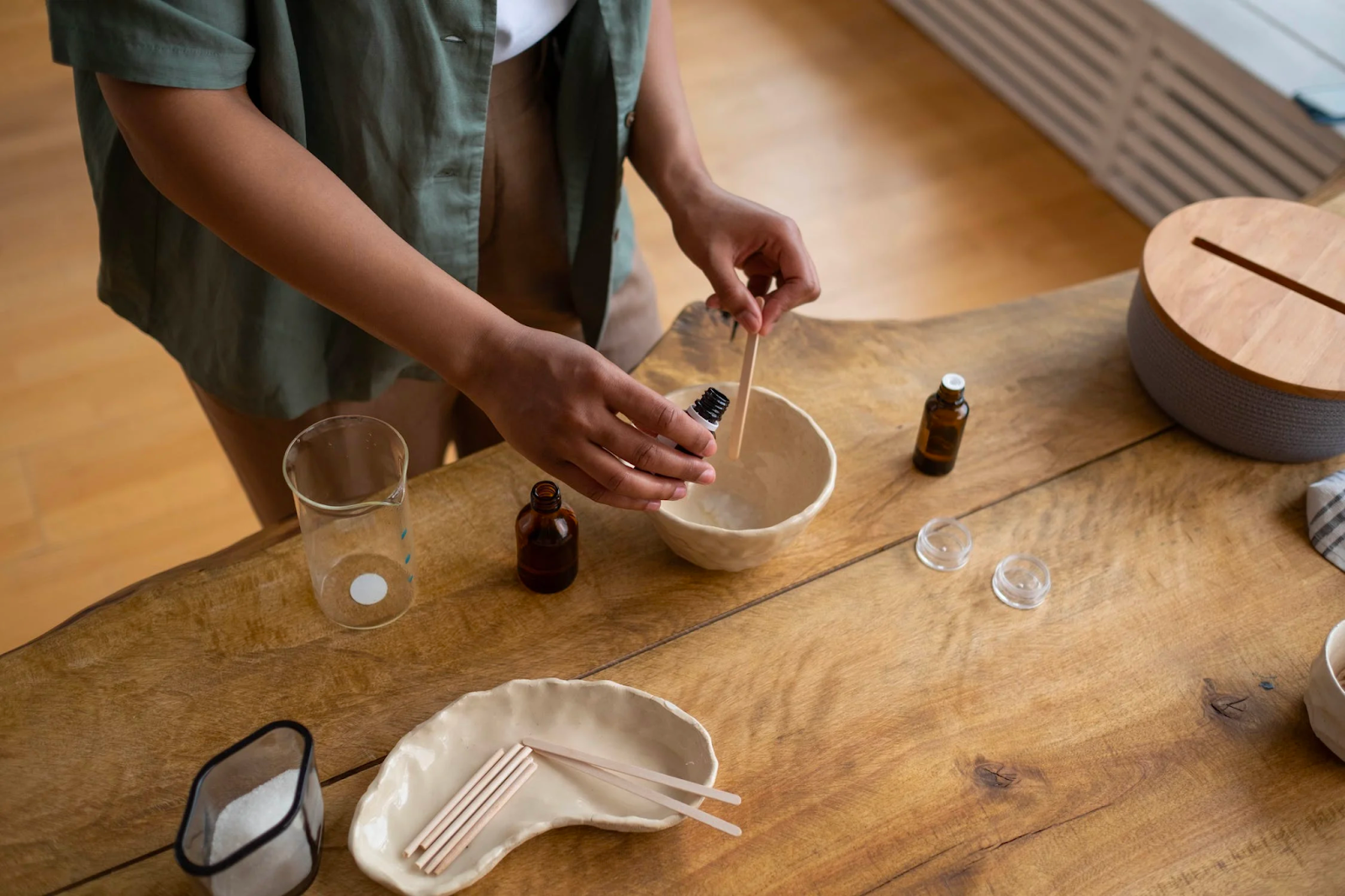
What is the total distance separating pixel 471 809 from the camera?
3.02 feet

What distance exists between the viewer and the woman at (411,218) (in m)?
0.97

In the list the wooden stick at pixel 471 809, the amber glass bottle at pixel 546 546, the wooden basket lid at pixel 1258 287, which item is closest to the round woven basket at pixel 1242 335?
the wooden basket lid at pixel 1258 287

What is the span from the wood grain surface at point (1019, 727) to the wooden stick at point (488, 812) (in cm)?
4

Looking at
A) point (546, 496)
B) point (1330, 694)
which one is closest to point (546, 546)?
point (546, 496)

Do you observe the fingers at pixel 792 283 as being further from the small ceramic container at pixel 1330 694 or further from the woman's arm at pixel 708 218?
the small ceramic container at pixel 1330 694

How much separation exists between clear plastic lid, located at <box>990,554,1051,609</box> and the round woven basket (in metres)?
0.31

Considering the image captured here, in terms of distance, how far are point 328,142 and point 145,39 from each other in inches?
9.7

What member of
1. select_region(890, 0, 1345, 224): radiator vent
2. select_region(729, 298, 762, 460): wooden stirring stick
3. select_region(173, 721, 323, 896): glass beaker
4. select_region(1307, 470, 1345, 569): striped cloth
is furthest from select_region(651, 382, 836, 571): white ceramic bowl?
select_region(890, 0, 1345, 224): radiator vent

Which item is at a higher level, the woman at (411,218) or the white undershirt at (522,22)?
the white undershirt at (522,22)

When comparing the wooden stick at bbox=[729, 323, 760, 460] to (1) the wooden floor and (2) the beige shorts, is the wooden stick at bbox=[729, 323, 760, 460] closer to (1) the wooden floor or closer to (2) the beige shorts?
(2) the beige shorts

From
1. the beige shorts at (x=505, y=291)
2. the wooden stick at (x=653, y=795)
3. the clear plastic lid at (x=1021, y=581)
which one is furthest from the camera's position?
the beige shorts at (x=505, y=291)

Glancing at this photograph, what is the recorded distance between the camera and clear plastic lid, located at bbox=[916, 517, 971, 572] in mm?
1161

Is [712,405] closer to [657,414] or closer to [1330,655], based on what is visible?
[657,414]

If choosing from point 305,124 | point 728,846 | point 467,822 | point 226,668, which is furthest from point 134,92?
point 728,846
